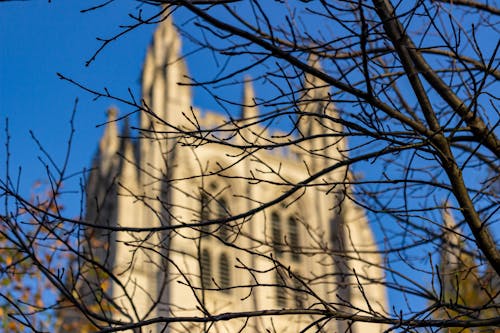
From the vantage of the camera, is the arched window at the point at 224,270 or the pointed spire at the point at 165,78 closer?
the arched window at the point at 224,270

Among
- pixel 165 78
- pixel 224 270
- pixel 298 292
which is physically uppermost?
pixel 165 78

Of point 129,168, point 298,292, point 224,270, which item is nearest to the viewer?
point 298,292

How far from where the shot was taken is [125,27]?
384 cm

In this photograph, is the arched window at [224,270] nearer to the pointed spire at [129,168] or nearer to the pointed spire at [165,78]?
the pointed spire at [129,168]

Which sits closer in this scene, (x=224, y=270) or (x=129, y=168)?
(x=224, y=270)

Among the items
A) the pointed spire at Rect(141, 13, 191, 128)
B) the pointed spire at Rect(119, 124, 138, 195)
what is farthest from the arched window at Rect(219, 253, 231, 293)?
the pointed spire at Rect(141, 13, 191, 128)

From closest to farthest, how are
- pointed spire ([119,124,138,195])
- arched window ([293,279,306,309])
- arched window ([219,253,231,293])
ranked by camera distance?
arched window ([293,279,306,309]) → pointed spire ([119,124,138,195]) → arched window ([219,253,231,293])

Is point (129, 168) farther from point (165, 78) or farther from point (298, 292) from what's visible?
point (298, 292)

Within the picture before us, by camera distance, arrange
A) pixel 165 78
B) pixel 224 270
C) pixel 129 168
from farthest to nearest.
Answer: pixel 165 78 → pixel 129 168 → pixel 224 270

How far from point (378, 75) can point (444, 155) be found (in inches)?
58.7

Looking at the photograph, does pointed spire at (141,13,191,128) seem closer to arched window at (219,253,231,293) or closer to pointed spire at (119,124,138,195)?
pointed spire at (119,124,138,195)

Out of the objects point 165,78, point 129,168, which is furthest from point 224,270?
point 165,78

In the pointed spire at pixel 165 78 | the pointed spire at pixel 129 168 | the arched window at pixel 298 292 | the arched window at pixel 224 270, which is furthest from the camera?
the pointed spire at pixel 165 78

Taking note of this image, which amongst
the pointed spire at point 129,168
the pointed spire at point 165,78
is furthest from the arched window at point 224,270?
the pointed spire at point 165,78
